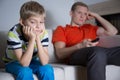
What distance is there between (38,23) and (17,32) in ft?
0.54

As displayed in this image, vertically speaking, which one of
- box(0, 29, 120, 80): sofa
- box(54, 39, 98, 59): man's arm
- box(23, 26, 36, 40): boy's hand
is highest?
box(23, 26, 36, 40): boy's hand

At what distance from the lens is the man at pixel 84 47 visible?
146cm

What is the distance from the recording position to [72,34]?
1.91 meters

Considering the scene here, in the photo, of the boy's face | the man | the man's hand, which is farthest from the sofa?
the boy's face

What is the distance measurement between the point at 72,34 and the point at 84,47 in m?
0.24

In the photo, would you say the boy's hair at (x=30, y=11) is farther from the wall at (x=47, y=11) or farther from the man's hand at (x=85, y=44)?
the wall at (x=47, y=11)

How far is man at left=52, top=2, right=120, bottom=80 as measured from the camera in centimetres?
146

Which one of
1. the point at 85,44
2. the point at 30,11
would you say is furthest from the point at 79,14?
the point at 30,11

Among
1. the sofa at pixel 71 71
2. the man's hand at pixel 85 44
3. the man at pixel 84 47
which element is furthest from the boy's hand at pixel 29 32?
the man's hand at pixel 85 44

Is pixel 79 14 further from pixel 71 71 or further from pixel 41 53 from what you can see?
pixel 41 53

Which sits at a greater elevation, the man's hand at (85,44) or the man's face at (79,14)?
the man's face at (79,14)

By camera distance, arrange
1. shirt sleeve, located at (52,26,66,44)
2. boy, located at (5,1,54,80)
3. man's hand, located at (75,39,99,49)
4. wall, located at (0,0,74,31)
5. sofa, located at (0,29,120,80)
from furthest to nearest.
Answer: wall, located at (0,0,74,31)
shirt sleeve, located at (52,26,66,44)
man's hand, located at (75,39,99,49)
sofa, located at (0,29,120,80)
boy, located at (5,1,54,80)

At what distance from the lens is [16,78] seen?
123 cm

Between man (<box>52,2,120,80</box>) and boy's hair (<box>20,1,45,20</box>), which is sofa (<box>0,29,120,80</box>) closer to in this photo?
man (<box>52,2,120,80</box>)
